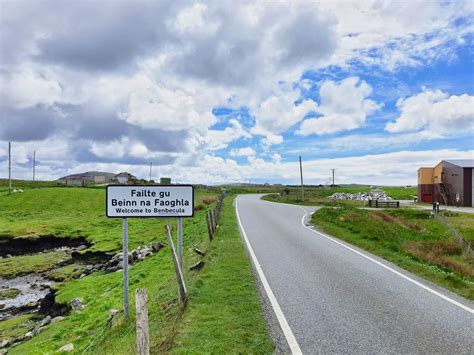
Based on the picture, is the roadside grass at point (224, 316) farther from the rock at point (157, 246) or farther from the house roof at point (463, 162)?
the house roof at point (463, 162)

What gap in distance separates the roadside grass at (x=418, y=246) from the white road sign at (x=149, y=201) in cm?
705

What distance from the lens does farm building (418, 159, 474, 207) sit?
5129cm

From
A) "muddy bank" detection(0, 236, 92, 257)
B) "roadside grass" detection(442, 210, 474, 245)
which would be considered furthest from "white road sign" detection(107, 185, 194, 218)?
"muddy bank" detection(0, 236, 92, 257)

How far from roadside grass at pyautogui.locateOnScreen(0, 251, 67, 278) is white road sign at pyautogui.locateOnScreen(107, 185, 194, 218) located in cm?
1880

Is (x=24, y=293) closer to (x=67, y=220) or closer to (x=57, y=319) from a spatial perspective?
(x=57, y=319)

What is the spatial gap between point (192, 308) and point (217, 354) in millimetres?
2277

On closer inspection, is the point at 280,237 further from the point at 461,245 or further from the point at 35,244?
the point at 35,244

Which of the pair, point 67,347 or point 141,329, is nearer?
point 141,329

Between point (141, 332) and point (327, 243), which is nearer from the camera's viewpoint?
point (141, 332)

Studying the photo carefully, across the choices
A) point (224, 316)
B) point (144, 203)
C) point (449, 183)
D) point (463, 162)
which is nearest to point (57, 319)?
point (144, 203)

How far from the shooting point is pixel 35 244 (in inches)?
1244

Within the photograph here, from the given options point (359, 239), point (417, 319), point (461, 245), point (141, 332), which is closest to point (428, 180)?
point (461, 245)

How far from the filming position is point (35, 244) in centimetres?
3161

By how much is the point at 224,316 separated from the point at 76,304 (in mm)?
9513
